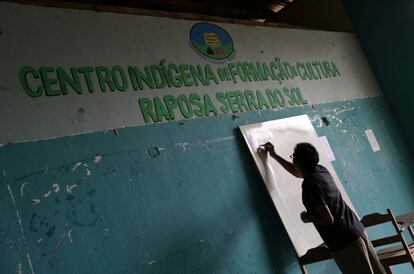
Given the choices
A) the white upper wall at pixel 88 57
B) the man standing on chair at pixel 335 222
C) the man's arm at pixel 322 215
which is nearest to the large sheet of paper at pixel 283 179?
the white upper wall at pixel 88 57

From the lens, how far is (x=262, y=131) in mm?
3318

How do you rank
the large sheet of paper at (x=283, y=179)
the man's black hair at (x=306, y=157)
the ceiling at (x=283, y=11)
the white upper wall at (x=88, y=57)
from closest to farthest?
the white upper wall at (x=88, y=57) → the man's black hair at (x=306, y=157) → the large sheet of paper at (x=283, y=179) → the ceiling at (x=283, y=11)

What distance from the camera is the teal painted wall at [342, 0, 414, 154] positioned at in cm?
472

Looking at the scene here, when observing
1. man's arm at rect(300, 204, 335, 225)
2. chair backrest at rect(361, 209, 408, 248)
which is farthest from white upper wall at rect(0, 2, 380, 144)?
chair backrest at rect(361, 209, 408, 248)

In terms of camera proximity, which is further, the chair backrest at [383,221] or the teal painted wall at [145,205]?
the chair backrest at [383,221]

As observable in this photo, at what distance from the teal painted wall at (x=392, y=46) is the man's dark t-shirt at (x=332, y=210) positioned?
272 cm

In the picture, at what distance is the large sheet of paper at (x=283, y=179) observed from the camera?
10.1 ft

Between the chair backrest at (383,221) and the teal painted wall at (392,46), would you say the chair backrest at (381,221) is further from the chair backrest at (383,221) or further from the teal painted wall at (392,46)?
the teal painted wall at (392,46)

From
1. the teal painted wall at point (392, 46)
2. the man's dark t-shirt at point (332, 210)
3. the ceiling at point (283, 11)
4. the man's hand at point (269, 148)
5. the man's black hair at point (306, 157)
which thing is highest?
the ceiling at point (283, 11)

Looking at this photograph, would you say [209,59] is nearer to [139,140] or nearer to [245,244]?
[139,140]

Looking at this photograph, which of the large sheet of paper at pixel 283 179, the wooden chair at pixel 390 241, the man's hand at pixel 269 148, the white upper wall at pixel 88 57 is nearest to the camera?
the white upper wall at pixel 88 57

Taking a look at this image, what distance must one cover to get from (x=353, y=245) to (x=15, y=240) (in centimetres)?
181

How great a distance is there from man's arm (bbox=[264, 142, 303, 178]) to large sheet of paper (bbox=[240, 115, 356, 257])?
0.05 metres

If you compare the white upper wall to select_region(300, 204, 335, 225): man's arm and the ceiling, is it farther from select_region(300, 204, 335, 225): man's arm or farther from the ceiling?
select_region(300, 204, 335, 225): man's arm
